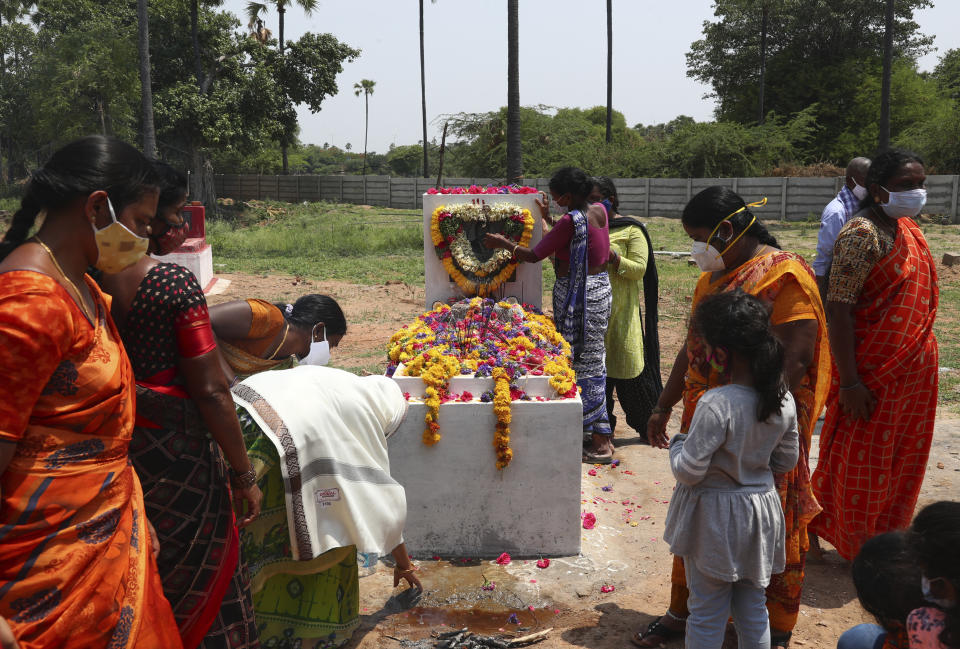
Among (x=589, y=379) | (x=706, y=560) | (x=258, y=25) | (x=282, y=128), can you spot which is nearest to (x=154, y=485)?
(x=706, y=560)

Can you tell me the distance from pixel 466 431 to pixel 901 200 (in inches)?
97.0

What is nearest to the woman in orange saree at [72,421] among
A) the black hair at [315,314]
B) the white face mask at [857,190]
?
the black hair at [315,314]

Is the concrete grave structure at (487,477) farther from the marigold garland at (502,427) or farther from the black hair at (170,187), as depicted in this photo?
the black hair at (170,187)

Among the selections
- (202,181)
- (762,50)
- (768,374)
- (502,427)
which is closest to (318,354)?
(502,427)

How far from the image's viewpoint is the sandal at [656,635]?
138 inches

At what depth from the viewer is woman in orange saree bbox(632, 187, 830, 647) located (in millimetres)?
3205

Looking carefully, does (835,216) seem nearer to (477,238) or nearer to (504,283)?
(504,283)

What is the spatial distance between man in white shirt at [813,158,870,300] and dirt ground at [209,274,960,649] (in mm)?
1398

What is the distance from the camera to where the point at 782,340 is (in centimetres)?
322

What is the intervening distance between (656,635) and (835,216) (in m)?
3.51

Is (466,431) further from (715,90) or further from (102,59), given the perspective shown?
(715,90)

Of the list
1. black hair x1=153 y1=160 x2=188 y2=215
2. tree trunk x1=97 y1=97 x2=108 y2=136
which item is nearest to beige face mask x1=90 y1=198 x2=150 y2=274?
black hair x1=153 y1=160 x2=188 y2=215

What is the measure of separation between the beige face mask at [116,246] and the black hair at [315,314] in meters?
1.41

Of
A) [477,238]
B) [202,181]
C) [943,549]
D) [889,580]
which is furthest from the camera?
[202,181]
